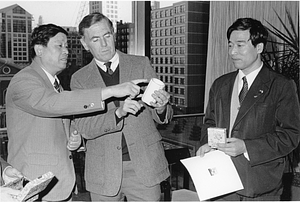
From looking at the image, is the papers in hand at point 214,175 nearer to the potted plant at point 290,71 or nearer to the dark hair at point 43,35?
the dark hair at point 43,35

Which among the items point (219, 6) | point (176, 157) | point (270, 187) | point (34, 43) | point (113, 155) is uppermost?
point (219, 6)

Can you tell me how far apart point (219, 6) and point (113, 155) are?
2.68m

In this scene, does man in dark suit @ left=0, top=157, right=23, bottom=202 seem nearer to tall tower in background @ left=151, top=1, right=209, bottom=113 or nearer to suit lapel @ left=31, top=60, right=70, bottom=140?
suit lapel @ left=31, top=60, right=70, bottom=140

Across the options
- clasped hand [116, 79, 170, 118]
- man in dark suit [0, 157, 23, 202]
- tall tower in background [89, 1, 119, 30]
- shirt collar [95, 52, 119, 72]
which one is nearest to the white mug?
clasped hand [116, 79, 170, 118]

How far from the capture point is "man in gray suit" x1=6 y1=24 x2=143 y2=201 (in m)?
1.61

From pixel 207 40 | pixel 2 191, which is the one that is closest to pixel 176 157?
pixel 207 40

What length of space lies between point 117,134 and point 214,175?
0.54 m

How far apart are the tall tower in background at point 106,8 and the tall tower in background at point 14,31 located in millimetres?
578

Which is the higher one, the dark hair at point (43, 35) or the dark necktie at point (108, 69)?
the dark hair at point (43, 35)

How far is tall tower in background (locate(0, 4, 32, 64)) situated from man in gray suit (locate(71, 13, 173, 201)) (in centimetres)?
129

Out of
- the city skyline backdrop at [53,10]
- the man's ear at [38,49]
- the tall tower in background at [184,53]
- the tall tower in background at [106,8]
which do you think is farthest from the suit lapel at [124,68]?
the tall tower in background at [184,53]

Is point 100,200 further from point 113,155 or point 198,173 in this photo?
point 198,173

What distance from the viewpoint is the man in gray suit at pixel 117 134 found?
1854 millimetres

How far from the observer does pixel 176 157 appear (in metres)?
3.50
